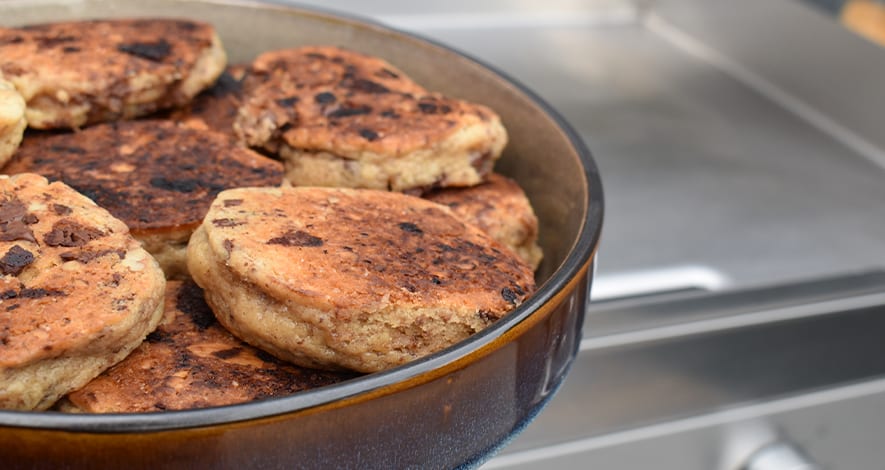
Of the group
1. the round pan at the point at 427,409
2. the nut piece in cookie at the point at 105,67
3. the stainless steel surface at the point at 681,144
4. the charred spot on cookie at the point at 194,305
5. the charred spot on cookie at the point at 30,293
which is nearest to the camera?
the round pan at the point at 427,409

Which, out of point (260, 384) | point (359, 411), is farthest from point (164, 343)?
point (359, 411)

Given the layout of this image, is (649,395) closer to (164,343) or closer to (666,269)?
(666,269)

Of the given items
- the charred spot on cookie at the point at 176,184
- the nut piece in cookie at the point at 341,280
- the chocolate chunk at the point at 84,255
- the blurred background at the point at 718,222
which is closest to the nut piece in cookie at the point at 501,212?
the nut piece in cookie at the point at 341,280

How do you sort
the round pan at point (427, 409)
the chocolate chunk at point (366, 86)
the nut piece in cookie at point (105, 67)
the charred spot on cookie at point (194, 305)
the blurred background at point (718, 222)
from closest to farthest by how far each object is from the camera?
1. the round pan at point (427, 409)
2. the charred spot on cookie at point (194, 305)
3. the nut piece in cookie at point (105, 67)
4. the chocolate chunk at point (366, 86)
5. the blurred background at point (718, 222)

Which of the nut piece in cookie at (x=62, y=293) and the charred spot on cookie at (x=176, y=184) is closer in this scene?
the nut piece in cookie at (x=62, y=293)

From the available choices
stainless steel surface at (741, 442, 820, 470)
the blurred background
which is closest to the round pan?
the blurred background

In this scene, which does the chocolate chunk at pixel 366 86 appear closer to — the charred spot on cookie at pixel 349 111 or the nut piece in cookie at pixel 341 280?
the charred spot on cookie at pixel 349 111

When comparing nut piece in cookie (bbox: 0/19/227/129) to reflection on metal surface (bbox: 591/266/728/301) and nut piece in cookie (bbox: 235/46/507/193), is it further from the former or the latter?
reflection on metal surface (bbox: 591/266/728/301)
